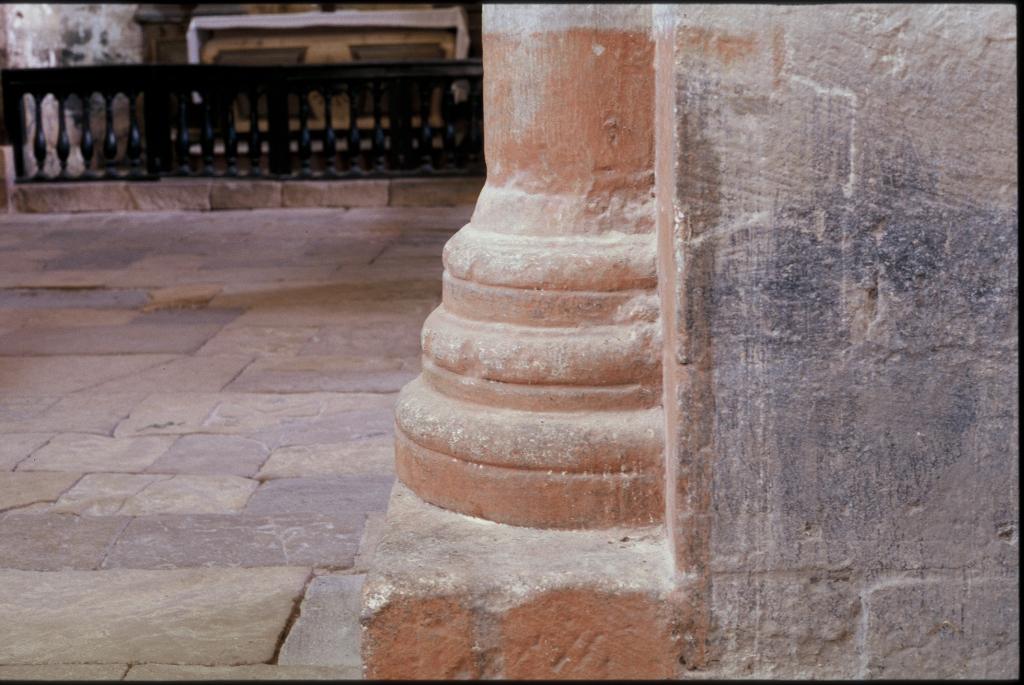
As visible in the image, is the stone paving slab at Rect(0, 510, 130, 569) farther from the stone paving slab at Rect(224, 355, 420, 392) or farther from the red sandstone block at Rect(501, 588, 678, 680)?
the stone paving slab at Rect(224, 355, 420, 392)

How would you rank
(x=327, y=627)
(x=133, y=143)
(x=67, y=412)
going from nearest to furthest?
1. (x=327, y=627)
2. (x=67, y=412)
3. (x=133, y=143)

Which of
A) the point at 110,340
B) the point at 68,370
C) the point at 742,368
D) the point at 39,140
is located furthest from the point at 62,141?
the point at 742,368

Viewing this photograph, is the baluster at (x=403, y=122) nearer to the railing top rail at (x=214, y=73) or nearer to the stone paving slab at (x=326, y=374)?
the railing top rail at (x=214, y=73)

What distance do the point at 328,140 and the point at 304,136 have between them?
0.56 ft

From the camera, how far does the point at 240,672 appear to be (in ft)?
6.60

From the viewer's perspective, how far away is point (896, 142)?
170 cm

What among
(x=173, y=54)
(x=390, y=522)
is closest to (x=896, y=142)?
(x=390, y=522)

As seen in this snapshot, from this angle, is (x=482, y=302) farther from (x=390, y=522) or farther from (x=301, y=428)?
(x=301, y=428)

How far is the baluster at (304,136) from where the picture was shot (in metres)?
8.47

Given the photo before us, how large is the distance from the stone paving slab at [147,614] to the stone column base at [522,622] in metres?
0.35

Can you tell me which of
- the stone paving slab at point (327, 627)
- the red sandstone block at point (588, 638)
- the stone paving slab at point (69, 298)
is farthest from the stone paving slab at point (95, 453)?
the stone paving slab at point (69, 298)

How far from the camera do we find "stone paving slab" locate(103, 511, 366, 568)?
2.51 m

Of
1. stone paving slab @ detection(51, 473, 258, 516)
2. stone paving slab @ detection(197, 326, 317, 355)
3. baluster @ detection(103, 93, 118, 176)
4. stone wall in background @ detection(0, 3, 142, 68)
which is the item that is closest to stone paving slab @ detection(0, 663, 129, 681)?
stone paving slab @ detection(51, 473, 258, 516)

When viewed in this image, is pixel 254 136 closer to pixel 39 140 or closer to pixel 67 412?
pixel 39 140
